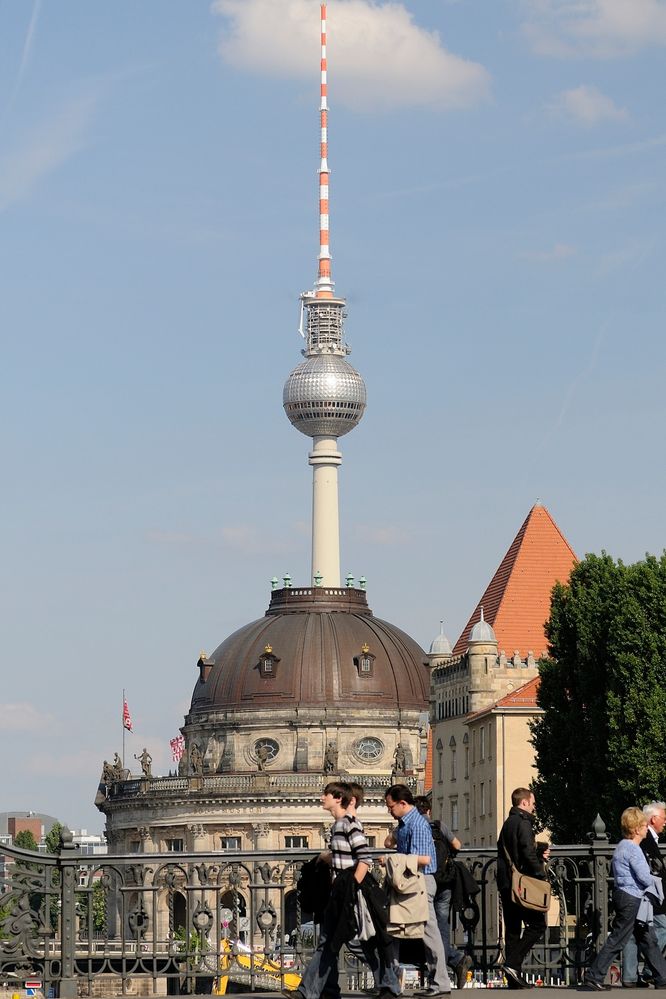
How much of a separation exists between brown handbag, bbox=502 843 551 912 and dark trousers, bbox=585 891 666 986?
3.05 ft

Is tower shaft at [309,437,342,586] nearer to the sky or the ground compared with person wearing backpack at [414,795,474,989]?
nearer to the sky

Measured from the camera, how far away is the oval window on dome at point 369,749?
165125mm

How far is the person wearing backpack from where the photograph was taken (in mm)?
25344

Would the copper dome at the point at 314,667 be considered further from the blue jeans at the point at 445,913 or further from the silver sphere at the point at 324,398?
the blue jeans at the point at 445,913

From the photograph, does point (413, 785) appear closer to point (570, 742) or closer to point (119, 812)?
point (119, 812)

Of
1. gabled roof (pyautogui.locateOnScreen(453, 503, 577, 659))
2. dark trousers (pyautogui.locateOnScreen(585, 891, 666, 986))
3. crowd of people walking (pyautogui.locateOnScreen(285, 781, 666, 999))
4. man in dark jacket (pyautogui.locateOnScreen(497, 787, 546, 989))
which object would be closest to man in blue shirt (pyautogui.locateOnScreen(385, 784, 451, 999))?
crowd of people walking (pyautogui.locateOnScreen(285, 781, 666, 999))

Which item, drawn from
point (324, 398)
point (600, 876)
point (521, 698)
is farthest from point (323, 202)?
point (600, 876)

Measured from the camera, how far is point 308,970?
23.0 metres

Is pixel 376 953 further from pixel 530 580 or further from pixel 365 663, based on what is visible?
pixel 365 663

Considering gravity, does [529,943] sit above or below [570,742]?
below

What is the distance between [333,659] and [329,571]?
1736 centimetres

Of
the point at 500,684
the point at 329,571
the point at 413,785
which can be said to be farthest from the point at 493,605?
the point at 329,571

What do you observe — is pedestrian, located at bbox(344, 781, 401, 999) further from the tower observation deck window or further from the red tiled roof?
the tower observation deck window

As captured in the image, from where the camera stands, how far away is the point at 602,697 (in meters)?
63.5
